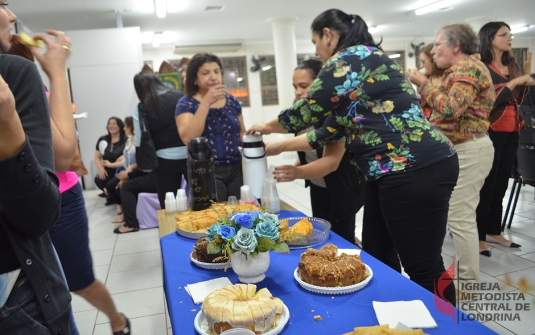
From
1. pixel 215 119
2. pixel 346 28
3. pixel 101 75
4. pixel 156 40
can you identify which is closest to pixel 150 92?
pixel 215 119

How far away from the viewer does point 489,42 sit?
292 cm

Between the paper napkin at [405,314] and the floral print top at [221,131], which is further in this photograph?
the floral print top at [221,131]

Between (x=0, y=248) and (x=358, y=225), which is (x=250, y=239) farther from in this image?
(x=358, y=225)

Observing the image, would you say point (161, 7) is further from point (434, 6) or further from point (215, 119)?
point (434, 6)

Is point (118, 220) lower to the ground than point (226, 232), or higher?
lower

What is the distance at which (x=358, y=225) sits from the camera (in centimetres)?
391

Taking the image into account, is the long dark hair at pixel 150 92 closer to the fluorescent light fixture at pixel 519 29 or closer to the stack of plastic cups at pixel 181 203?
the stack of plastic cups at pixel 181 203

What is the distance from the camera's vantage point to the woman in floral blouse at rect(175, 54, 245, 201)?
7.59ft

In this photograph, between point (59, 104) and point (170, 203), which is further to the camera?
point (170, 203)

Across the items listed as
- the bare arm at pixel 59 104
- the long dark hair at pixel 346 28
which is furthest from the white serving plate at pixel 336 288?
the long dark hair at pixel 346 28

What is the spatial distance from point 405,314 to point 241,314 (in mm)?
382

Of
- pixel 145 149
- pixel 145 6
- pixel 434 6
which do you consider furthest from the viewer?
pixel 434 6

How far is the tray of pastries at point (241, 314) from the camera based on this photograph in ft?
3.01

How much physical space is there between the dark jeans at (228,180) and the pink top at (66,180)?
31.2 inches
